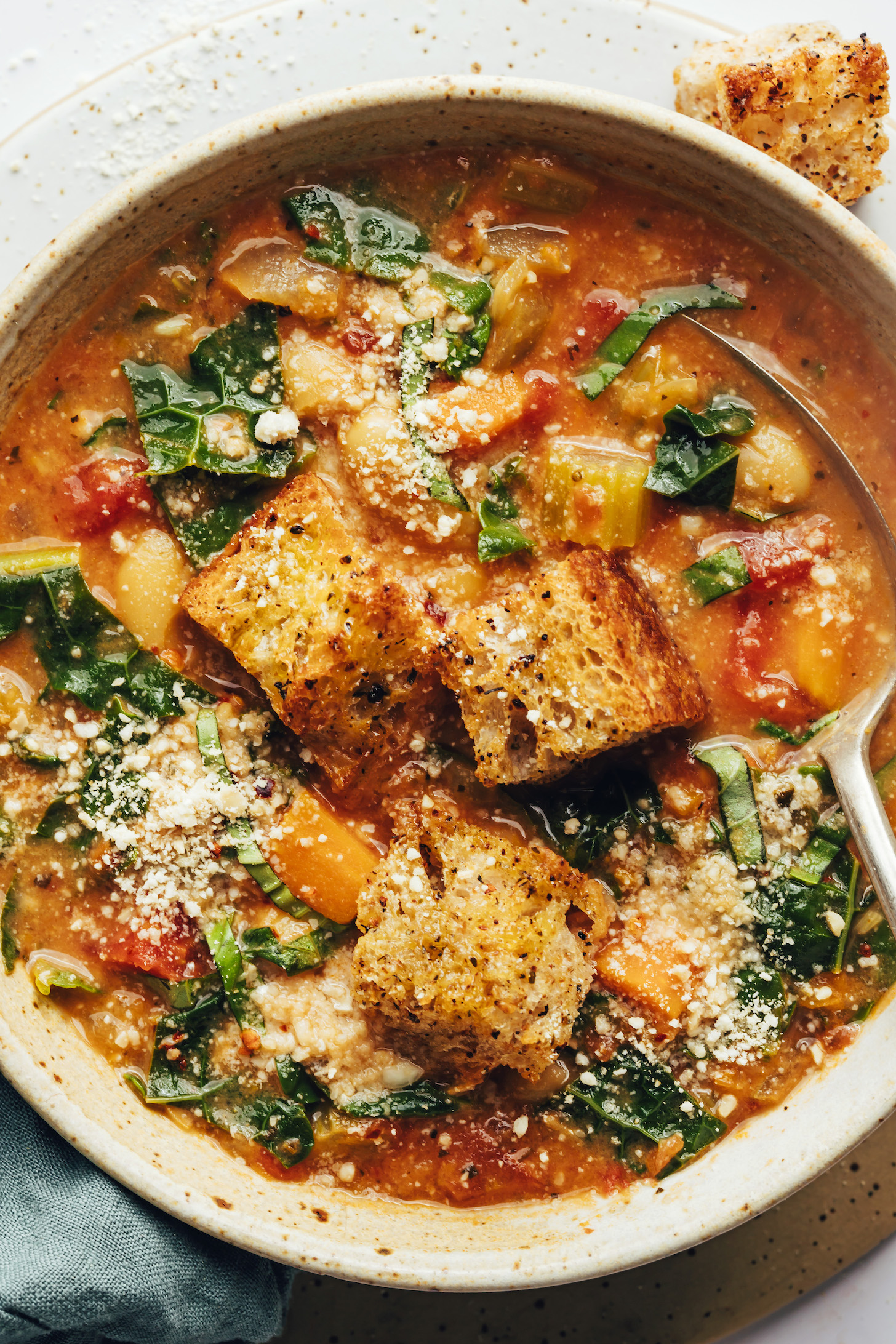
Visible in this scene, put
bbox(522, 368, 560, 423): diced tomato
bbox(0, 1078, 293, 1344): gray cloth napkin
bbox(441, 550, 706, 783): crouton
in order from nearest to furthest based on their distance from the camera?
bbox(441, 550, 706, 783): crouton, bbox(0, 1078, 293, 1344): gray cloth napkin, bbox(522, 368, 560, 423): diced tomato

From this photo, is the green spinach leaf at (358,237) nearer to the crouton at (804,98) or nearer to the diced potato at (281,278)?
the diced potato at (281,278)

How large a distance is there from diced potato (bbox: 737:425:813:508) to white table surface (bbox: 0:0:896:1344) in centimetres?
73

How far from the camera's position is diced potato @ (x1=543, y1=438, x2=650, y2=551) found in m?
3.05

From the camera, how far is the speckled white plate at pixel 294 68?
126 inches

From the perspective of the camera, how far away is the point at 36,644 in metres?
3.16

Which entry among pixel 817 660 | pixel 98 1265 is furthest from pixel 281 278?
pixel 98 1265

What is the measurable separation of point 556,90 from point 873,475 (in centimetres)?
136

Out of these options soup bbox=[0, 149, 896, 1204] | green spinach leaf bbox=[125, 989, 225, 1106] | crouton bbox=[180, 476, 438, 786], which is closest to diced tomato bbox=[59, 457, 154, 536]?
soup bbox=[0, 149, 896, 1204]

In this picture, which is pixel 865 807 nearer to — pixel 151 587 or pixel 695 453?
pixel 695 453

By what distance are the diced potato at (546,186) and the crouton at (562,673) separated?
3.29 feet

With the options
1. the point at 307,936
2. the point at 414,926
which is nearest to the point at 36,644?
the point at 307,936

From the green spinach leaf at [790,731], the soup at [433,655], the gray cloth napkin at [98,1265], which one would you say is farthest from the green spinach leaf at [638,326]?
the gray cloth napkin at [98,1265]

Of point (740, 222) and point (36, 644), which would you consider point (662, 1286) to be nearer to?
point (36, 644)

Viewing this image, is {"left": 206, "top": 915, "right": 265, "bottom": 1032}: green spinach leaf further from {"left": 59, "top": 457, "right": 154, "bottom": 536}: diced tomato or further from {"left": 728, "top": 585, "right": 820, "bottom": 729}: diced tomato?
{"left": 728, "top": 585, "right": 820, "bottom": 729}: diced tomato
